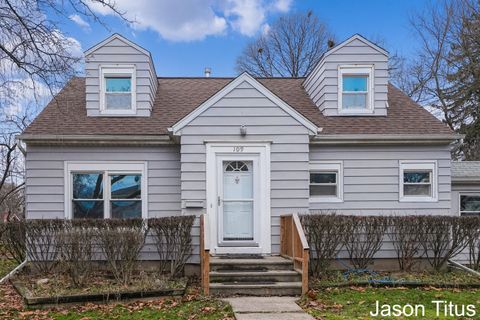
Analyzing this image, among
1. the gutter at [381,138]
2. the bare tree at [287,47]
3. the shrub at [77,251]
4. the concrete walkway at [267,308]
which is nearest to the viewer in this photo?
the concrete walkway at [267,308]

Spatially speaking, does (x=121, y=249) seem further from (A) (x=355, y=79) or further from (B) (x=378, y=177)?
(A) (x=355, y=79)

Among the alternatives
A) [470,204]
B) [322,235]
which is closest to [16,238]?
[322,235]

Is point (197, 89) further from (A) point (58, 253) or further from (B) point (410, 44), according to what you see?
(B) point (410, 44)

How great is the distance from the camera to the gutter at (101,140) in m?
8.92

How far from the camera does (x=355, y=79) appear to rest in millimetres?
10289

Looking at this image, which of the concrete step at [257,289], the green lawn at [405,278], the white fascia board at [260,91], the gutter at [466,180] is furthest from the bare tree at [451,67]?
the concrete step at [257,289]

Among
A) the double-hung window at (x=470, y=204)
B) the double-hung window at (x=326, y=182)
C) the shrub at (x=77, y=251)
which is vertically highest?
the double-hung window at (x=326, y=182)

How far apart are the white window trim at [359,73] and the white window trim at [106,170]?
498 centimetres

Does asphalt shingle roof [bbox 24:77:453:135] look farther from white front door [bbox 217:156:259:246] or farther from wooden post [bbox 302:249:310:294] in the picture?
wooden post [bbox 302:249:310:294]

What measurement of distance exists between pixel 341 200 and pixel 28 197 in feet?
22.7

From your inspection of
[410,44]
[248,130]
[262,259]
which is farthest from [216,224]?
[410,44]

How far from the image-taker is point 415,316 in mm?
5715

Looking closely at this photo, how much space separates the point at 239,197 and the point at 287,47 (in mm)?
20302

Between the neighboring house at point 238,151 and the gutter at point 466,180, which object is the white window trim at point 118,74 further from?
the gutter at point 466,180
